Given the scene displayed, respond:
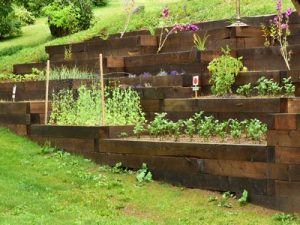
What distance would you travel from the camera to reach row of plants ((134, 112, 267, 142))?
29.4 ft

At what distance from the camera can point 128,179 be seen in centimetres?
966

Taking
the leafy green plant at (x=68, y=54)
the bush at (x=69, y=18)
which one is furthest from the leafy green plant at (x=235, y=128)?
the bush at (x=69, y=18)

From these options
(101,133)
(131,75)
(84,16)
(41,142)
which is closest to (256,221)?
(101,133)

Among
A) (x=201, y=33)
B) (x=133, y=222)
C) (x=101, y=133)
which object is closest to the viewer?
(x=133, y=222)

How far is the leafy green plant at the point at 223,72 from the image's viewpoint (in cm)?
1096

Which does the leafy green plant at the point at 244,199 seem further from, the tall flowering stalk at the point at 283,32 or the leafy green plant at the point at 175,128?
the tall flowering stalk at the point at 283,32

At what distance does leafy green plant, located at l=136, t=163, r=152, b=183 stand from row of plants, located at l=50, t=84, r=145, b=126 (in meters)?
1.62

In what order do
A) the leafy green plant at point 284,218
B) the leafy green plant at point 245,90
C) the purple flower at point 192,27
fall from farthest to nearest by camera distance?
the purple flower at point 192,27 < the leafy green plant at point 245,90 < the leafy green plant at point 284,218

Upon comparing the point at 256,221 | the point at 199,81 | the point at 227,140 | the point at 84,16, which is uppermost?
the point at 84,16

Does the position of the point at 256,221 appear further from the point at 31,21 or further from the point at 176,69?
the point at 31,21

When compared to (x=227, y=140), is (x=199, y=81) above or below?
above

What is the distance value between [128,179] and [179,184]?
2.75 feet

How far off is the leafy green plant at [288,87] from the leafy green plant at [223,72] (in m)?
1.02

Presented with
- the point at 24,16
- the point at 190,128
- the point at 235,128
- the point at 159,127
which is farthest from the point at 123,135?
the point at 24,16
